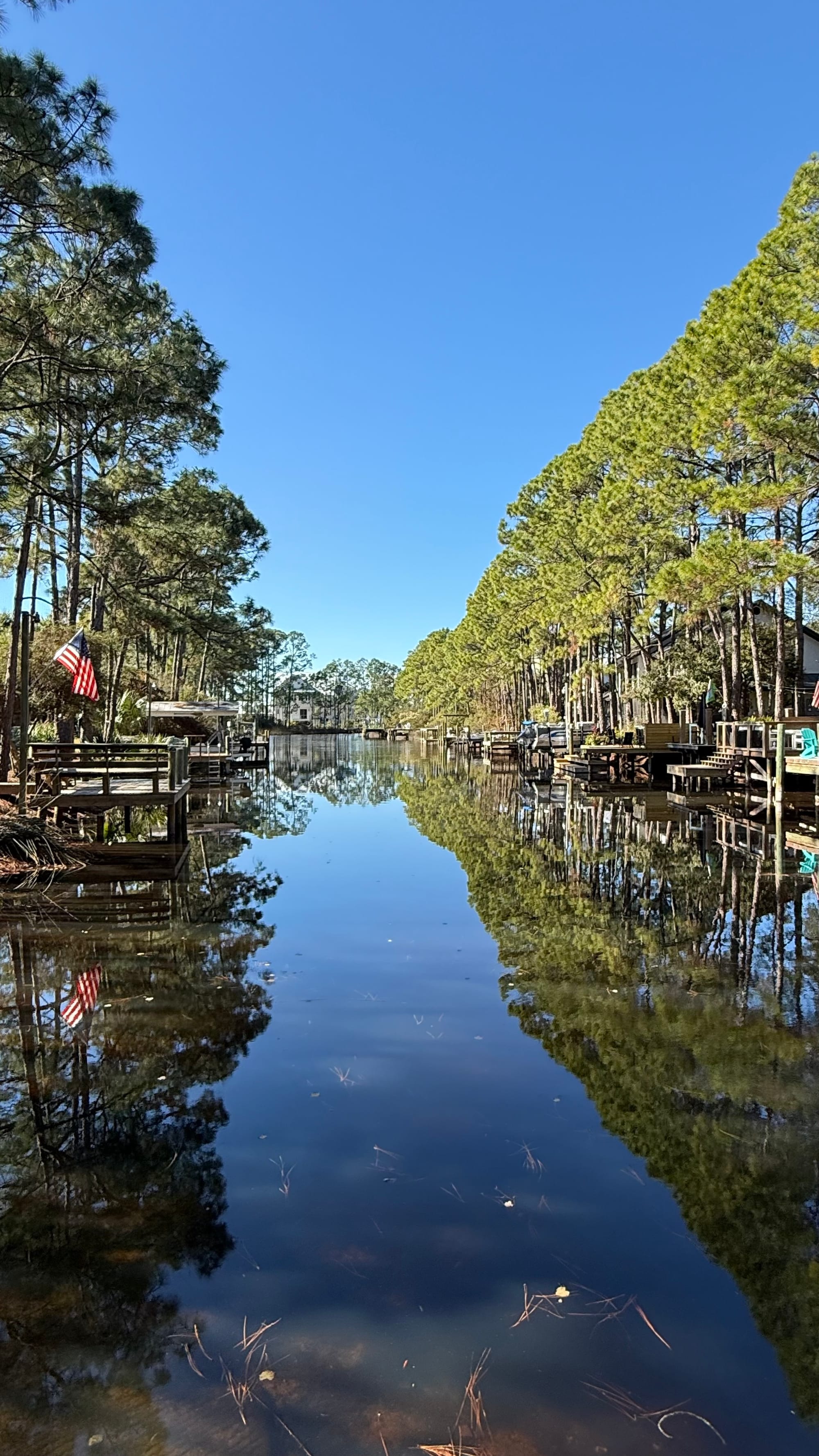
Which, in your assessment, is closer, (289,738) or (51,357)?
(51,357)

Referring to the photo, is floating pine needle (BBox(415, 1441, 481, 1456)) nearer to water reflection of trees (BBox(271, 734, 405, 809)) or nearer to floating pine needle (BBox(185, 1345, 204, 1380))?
floating pine needle (BBox(185, 1345, 204, 1380))

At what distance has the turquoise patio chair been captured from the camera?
16.2 metres

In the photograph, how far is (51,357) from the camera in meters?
10.1

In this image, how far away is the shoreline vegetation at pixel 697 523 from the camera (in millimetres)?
18391

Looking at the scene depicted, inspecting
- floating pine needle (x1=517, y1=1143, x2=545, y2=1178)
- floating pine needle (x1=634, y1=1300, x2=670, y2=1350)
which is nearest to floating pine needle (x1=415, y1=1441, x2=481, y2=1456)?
floating pine needle (x1=634, y1=1300, x2=670, y2=1350)

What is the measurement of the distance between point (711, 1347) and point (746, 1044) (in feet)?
9.09

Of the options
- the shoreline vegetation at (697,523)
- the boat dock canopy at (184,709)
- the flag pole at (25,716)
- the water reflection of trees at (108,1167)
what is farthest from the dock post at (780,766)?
the boat dock canopy at (184,709)

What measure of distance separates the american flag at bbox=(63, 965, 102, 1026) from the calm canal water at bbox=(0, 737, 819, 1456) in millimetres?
97

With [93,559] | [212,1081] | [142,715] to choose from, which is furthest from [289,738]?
[212,1081]

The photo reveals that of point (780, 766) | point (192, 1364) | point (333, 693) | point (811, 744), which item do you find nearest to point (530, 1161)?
point (192, 1364)

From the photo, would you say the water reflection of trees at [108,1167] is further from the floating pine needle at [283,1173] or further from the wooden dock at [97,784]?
the wooden dock at [97,784]

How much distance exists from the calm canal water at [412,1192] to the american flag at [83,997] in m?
0.10

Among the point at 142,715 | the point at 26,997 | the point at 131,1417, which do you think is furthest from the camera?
the point at 142,715

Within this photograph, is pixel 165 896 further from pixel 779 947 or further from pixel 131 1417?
pixel 131 1417
